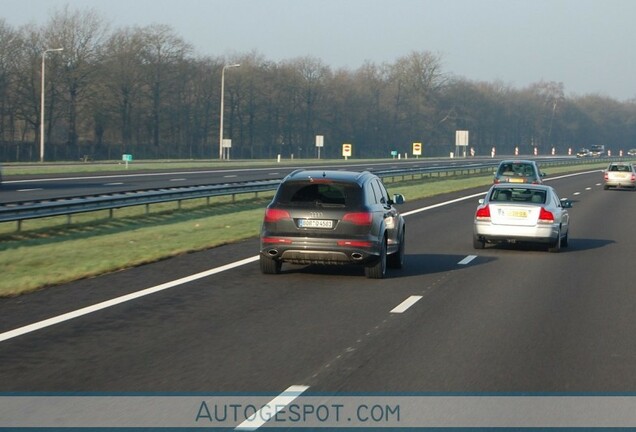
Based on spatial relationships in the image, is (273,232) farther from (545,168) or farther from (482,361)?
(545,168)

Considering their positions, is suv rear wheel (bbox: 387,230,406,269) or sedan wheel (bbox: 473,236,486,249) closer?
suv rear wheel (bbox: 387,230,406,269)

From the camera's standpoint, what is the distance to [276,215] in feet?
52.9

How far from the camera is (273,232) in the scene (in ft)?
52.8

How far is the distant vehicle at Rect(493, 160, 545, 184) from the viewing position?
4012cm

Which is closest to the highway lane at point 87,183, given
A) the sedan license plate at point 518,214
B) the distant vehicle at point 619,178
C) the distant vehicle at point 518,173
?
the distant vehicle at point 518,173

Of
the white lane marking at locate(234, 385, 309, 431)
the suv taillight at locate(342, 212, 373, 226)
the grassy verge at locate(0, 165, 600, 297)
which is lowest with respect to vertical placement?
the grassy verge at locate(0, 165, 600, 297)

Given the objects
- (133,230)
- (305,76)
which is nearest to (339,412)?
(133,230)

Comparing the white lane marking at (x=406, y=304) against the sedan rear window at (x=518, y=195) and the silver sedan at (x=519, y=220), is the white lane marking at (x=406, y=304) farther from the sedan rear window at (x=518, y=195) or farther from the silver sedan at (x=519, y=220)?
the sedan rear window at (x=518, y=195)

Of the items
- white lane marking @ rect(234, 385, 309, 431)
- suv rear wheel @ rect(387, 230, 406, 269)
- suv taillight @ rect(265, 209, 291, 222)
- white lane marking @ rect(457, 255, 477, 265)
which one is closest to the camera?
white lane marking @ rect(234, 385, 309, 431)

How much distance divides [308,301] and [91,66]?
83778 millimetres

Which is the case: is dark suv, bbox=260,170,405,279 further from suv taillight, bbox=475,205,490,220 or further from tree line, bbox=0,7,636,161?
tree line, bbox=0,7,636,161

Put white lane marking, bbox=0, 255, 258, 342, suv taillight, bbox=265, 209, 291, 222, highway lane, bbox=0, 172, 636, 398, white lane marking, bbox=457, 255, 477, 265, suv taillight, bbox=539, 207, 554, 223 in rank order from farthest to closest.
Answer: suv taillight, bbox=539, 207, 554, 223, white lane marking, bbox=457, 255, 477, 265, suv taillight, bbox=265, 209, 291, 222, white lane marking, bbox=0, 255, 258, 342, highway lane, bbox=0, 172, 636, 398

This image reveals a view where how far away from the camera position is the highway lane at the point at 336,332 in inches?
356

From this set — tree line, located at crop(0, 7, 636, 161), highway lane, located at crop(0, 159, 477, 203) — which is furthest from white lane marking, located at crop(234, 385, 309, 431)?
tree line, located at crop(0, 7, 636, 161)
